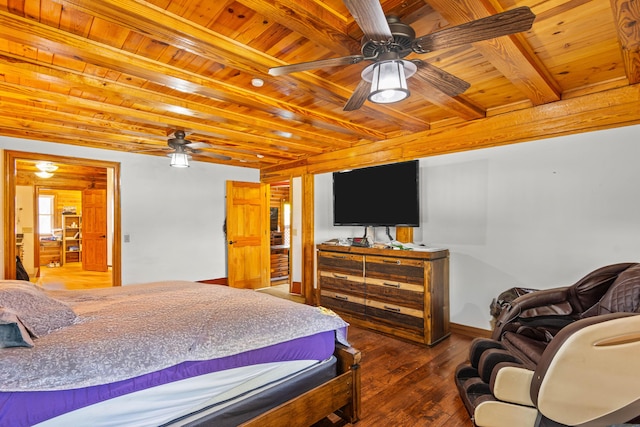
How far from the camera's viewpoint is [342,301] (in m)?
4.15

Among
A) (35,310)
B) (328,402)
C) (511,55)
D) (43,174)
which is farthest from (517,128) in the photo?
(43,174)

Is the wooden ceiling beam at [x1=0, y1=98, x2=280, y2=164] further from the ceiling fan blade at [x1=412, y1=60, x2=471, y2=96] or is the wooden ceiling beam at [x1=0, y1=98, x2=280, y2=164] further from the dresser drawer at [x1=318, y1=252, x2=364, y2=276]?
the ceiling fan blade at [x1=412, y1=60, x2=471, y2=96]

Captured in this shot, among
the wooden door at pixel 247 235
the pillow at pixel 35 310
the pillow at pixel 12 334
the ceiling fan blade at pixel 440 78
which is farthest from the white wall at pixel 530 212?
the pillow at pixel 12 334

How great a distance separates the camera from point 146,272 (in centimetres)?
507

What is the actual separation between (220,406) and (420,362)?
199 centimetres

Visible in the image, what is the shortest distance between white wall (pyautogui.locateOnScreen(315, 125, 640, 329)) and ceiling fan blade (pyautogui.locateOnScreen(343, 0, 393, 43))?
2.43 metres

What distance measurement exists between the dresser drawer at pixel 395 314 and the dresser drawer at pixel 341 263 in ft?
1.33

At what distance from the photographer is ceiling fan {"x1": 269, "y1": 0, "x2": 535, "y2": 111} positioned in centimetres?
133

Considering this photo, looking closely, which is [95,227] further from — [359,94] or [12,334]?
[359,94]

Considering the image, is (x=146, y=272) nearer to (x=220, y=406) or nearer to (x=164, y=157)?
(x=164, y=157)

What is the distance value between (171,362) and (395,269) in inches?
101

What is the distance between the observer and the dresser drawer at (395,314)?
3.39m

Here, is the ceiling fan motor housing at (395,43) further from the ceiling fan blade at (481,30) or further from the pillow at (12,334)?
the pillow at (12,334)

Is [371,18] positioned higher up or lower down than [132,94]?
lower down
